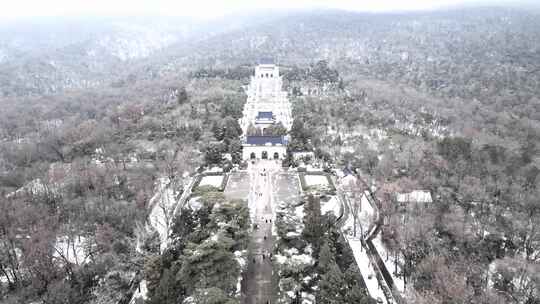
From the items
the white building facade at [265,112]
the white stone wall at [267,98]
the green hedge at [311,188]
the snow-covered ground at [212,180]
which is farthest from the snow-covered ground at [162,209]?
the white stone wall at [267,98]

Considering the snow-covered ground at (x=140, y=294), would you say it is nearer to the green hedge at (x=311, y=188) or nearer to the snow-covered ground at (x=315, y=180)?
the green hedge at (x=311, y=188)

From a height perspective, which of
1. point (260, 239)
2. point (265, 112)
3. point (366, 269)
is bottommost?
point (366, 269)

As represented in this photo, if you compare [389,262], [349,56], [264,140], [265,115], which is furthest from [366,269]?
[349,56]

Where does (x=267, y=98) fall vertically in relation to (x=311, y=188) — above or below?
above

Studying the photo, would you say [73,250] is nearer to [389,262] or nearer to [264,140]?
[389,262]

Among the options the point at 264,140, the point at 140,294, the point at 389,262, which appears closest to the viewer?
the point at 140,294

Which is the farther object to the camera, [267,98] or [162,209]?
[267,98]
